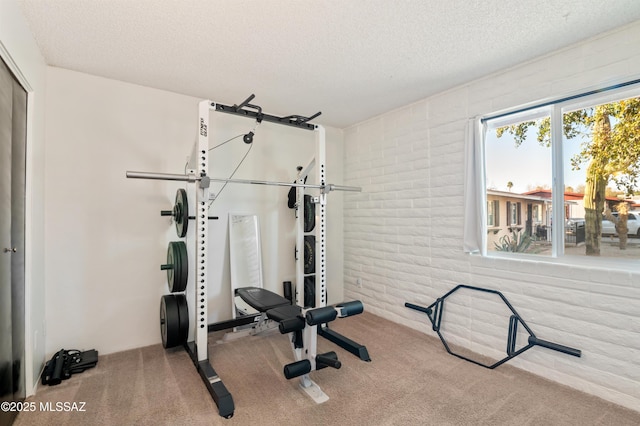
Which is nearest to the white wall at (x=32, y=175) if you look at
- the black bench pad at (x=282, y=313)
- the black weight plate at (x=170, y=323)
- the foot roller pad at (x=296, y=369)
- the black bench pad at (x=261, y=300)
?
the black weight plate at (x=170, y=323)

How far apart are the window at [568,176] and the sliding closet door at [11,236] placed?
3.41m

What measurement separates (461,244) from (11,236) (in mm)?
3313

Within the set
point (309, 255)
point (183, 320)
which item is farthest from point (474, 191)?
point (183, 320)

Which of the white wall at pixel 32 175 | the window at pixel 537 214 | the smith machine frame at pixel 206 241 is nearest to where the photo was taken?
the white wall at pixel 32 175

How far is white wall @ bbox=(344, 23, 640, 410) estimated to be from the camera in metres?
1.95

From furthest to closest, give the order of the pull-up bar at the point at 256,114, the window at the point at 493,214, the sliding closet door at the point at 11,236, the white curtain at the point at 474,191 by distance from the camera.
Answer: the window at the point at 493,214, the white curtain at the point at 474,191, the pull-up bar at the point at 256,114, the sliding closet door at the point at 11,236

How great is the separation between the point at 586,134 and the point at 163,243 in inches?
143

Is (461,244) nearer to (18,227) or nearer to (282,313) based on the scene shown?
(282,313)

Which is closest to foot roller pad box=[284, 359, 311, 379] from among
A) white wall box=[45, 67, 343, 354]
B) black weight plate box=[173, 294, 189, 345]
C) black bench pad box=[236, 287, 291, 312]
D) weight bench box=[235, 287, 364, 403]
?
weight bench box=[235, 287, 364, 403]

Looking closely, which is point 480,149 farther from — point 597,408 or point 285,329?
point 285,329

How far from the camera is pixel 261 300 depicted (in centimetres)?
239

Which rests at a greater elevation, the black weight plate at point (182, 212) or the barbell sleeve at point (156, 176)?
the barbell sleeve at point (156, 176)

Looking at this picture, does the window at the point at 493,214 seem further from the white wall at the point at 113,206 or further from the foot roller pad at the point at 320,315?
the white wall at the point at 113,206

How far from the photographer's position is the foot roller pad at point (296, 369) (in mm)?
1904
